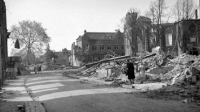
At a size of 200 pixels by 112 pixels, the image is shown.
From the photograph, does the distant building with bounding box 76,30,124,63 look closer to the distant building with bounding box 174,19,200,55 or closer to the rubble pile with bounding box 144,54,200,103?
the distant building with bounding box 174,19,200,55

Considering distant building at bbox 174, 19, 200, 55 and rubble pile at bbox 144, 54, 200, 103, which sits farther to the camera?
distant building at bbox 174, 19, 200, 55

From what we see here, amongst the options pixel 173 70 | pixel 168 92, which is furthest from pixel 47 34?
pixel 168 92

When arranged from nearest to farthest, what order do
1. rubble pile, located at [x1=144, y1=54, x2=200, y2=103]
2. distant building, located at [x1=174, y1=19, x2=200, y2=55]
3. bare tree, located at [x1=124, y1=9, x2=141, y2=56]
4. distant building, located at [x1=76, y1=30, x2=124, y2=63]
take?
rubble pile, located at [x1=144, y1=54, x2=200, y2=103], distant building, located at [x1=174, y1=19, x2=200, y2=55], bare tree, located at [x1=124, y1=9, x2=141, y2=56], distant building, located at [x1=76, y1=30, x2=124, y2=63]

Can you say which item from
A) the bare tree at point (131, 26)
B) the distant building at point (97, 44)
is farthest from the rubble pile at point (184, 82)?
the distant building at point (97, 44)

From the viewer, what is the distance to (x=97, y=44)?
64.6 meters

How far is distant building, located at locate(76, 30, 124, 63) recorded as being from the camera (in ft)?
206

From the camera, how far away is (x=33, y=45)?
2413 inches

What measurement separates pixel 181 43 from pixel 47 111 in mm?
26616

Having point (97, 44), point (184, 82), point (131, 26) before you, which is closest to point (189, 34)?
point (131, 26)

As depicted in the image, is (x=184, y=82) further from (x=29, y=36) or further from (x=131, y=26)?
(x=29, y=36)

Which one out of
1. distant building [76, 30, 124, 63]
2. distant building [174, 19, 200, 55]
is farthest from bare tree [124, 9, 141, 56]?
distant building [76, 30, 124, 63]

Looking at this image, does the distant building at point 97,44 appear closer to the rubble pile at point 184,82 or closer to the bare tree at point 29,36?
the bare tree at point 29,36

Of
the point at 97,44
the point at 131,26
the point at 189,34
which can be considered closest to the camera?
the point at 189,34

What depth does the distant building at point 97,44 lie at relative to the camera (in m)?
62.9
